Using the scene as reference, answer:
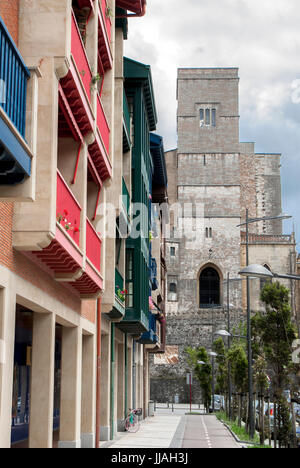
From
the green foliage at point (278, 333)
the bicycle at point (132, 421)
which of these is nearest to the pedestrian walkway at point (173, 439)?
the bicycle at point (132, 421)

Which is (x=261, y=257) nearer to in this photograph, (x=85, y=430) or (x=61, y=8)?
(x=85, y=430)

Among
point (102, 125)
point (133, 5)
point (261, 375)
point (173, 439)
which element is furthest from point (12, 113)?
point (261, 375)

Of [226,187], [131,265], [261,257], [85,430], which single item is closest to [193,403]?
[261,257]

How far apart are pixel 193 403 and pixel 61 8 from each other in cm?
7284

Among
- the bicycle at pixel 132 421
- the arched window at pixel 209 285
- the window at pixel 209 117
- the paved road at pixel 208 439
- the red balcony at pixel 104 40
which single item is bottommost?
the paved road at pixel 208 439

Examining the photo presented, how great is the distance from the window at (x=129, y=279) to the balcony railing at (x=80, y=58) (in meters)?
12.6

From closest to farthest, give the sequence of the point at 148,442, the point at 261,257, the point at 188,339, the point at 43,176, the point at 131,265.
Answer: the point at 43,176 < the point at 148,442 < the point at 131,265 < the point at 188,339 < the point at 261,257

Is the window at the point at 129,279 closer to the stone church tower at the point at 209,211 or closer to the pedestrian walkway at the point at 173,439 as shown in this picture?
Answer: the pedestrian walkway at the point at 173,439

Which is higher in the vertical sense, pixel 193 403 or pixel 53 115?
pixel 53 115

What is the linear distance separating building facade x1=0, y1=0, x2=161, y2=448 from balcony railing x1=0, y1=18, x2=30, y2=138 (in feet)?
0.04

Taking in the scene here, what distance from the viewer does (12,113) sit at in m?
8.83

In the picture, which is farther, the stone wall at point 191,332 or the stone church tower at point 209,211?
the stone church tower at point 209,211

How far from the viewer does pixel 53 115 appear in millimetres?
11930

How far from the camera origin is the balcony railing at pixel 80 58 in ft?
46.3
